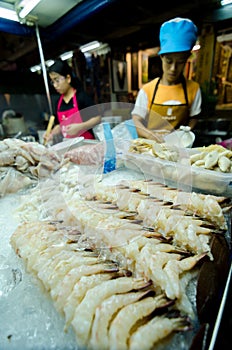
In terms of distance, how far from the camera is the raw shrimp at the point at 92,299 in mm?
650

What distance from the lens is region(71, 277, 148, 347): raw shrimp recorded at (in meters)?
0.65

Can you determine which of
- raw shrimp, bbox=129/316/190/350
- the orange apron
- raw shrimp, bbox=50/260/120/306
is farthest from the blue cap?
raw shrimp, bbox=129/316/190/350

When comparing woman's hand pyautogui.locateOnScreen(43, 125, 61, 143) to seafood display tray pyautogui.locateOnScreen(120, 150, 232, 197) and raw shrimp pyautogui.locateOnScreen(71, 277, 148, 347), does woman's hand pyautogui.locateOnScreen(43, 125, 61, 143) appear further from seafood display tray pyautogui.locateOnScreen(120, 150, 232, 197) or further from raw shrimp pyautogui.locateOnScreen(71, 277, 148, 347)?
raw shrimp pyautogui.locateOnScreen(71, 277, 148, 347)

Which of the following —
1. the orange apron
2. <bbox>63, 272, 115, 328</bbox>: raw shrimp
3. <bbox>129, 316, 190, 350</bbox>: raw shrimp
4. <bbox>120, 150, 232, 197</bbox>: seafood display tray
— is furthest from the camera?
the orange apron

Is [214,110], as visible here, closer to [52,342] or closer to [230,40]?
[230,40]

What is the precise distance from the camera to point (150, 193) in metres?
1.53

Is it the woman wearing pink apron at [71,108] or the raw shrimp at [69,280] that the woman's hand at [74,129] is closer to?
the woman wearing pink apron at [71,108]

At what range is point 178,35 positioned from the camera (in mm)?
2221

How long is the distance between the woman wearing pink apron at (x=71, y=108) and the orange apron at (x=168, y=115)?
1.01 m

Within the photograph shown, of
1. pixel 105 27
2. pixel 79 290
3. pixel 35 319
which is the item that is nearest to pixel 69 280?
pixel 79 290

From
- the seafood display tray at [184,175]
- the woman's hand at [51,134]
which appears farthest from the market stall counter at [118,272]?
the woman's hand at [51,134]

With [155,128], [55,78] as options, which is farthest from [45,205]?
[55,78]

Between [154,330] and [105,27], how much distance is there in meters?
7.80

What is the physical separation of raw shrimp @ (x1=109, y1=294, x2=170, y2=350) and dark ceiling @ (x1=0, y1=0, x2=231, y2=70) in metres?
3.81
